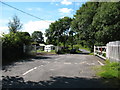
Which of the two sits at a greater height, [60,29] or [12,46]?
[60,29]

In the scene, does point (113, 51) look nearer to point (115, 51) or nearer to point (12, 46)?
point (115, 51)

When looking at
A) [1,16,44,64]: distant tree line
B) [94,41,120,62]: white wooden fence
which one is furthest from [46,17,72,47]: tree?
[94,41,120,62]: white wooden fence

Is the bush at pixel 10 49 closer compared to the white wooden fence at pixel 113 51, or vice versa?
the white wooden fence at pixel 113 51

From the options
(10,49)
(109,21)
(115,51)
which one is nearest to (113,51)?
(115,51)

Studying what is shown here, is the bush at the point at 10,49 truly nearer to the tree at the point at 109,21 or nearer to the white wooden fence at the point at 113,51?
the white wooden fence at the point at 113,51

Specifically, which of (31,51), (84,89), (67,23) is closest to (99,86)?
(84,89)

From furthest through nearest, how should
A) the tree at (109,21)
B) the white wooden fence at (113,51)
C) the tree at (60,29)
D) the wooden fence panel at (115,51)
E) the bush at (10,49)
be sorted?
the tree at (60,29) → the tree at (109,21) → the bush at (10,49) → the white wooden fence at (113,51) → the wooden fence panel at (115,51)

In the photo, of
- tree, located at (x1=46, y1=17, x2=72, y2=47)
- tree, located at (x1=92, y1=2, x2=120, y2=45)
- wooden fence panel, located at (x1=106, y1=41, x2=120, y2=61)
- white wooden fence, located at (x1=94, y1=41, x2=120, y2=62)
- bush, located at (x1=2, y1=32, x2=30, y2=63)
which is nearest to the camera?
wooden fence panel, located at (x1=106, y1=41, x2=120, y2=61)

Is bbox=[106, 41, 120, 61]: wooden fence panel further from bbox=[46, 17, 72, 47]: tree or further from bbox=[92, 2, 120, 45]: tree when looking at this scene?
bbox=[46, 17, 72, 47]: tree

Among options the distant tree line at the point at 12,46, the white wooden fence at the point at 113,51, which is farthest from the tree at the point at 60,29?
the white wooden fence at the point at 113,51

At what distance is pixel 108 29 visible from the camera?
23.4m

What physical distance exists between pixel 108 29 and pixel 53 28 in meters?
38.9

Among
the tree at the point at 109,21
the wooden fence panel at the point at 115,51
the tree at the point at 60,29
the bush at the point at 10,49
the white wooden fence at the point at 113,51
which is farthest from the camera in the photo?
the tree at the point at 60,29

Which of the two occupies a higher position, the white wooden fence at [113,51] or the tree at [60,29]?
the tree at [60,29]
